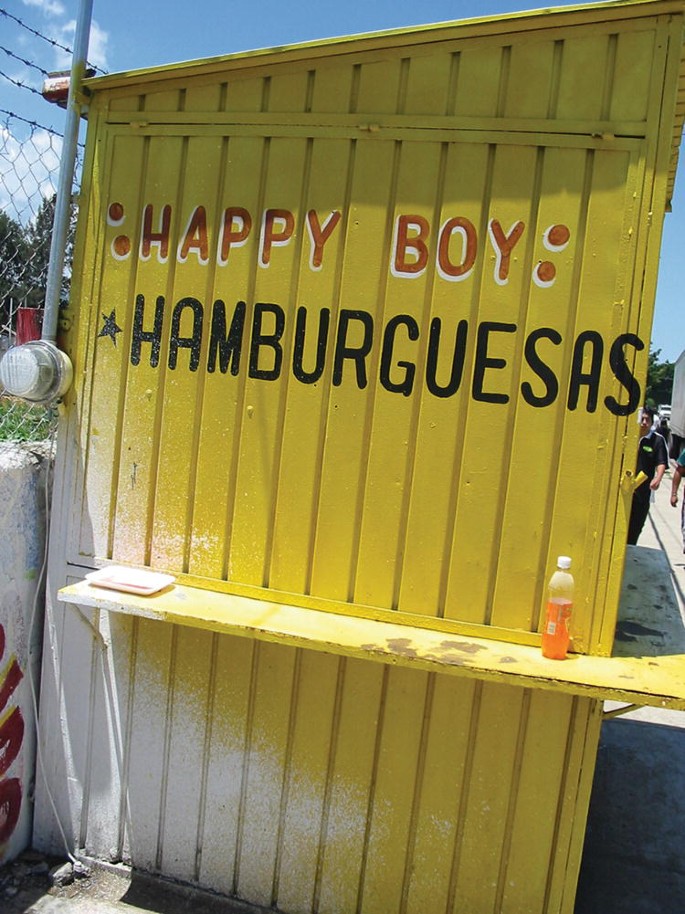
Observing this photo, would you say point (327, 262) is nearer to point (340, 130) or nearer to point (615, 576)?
point (340, 130)

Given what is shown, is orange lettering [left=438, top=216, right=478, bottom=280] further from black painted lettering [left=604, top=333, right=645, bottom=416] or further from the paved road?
the paved road

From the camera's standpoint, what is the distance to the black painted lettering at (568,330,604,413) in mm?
2609

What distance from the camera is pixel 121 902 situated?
3162 millimetres

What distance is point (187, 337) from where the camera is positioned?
3082 mm

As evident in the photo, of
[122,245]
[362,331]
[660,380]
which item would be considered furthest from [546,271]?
[660,380]

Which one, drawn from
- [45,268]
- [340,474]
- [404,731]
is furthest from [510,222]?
[45,268]

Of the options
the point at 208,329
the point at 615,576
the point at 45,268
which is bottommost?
the point at 615,576

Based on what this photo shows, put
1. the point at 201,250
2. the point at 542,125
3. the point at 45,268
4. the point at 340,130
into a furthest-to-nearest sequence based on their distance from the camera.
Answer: the point at 45,268 → the point at 201,250 → the point at 340,130 → the point at 542,125

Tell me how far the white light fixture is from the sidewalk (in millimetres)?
2223

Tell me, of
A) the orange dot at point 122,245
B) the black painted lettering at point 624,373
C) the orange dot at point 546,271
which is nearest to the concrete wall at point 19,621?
the orange dot at point 122,245

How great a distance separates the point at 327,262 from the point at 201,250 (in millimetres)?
575

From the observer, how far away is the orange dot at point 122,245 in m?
3.15

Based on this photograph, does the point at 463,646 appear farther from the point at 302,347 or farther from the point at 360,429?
the point at 302,347

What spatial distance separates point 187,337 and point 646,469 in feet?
19.1
